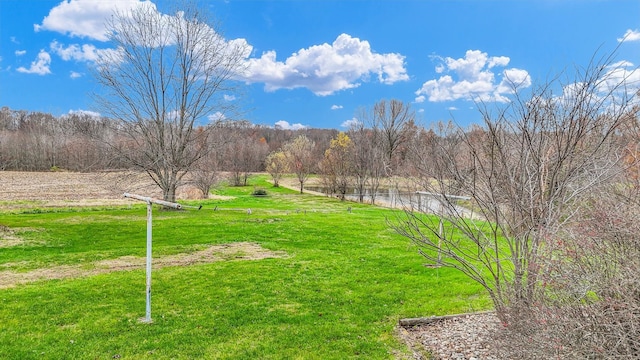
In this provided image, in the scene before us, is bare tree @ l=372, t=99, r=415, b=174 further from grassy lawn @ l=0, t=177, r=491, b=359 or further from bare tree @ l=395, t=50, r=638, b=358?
bare tree @ l=395, t=50, r=638, b=358

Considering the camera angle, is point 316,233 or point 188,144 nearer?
point 316,233

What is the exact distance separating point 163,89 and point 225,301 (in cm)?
1102

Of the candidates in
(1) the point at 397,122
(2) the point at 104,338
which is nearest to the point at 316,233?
(2) the point at 104,338

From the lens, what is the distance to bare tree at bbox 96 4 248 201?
1302 centimetres

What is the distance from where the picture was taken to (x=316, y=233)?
1049 centimetres

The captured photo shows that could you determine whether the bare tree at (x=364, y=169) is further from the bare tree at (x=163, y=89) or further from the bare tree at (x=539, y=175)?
the bare tree at (x=539, y=175)

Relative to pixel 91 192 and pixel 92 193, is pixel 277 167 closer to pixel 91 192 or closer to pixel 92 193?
pixel 91 192

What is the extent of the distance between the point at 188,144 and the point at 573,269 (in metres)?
13.5

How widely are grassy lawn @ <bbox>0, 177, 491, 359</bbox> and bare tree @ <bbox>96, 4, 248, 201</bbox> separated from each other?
181 inches

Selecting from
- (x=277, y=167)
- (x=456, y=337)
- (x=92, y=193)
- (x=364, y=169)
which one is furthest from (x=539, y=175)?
(x=277, y=167)

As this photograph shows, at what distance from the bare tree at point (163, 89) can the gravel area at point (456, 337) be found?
37.6 ft

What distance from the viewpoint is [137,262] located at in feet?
23.7

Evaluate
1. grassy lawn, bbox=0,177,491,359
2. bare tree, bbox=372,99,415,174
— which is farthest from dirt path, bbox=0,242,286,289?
bare tree, bbox=372,99,415,174

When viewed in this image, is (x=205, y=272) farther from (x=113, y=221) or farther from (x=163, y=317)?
(x=113, y=221)
